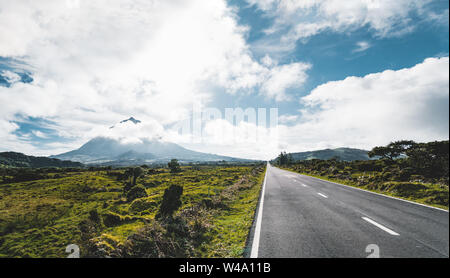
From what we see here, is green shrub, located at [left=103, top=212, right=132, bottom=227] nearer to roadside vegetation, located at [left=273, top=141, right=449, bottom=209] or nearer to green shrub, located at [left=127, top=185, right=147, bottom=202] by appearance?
green shrub, located at [left=127, top=185, right=147, bottom=202]

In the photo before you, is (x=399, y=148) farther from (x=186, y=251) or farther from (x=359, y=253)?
(x=186, y=251)

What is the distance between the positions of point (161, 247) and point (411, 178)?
23.9m

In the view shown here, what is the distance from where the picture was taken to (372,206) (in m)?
9.73

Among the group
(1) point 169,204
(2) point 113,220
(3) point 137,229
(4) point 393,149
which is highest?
(4) point 393,149

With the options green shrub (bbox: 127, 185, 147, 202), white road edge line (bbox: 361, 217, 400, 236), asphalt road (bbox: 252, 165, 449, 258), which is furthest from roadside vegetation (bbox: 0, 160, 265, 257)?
white road edge line (bbox: 361, 217, 400, 236)

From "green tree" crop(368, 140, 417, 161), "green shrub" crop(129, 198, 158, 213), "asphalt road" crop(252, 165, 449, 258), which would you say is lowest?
"green shrub" crop(129, 198, 158, 213)

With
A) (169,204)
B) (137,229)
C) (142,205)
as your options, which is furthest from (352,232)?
(142,205)

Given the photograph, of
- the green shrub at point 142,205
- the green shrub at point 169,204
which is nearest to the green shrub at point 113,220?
the green shrub at point 142,205

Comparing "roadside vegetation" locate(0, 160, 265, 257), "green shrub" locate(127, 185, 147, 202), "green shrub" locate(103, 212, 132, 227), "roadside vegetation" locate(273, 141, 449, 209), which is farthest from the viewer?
"green shrub" locate(127, 185, 147, 202)

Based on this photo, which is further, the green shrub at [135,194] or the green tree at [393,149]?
the green tree at [393,149]

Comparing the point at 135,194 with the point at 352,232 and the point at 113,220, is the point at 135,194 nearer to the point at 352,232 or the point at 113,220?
the point at 113,220

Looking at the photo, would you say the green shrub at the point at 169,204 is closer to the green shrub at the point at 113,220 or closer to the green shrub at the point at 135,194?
the green shrub at the point at 113,220

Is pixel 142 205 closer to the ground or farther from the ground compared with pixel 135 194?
farther from the ground
